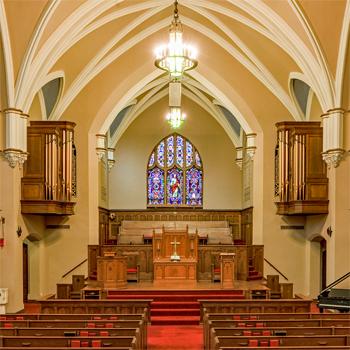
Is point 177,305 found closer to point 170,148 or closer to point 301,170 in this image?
point 301,170

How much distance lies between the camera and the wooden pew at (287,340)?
7.12 m

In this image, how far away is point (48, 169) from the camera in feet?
51.4

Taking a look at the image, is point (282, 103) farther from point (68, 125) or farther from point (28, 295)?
point (28, 295)

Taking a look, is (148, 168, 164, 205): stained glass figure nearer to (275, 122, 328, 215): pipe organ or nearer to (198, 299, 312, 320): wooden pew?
(275, 122, 328, 215): pipe organ

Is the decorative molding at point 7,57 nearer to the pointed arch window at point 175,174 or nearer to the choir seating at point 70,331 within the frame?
the choir seating at point 70,331

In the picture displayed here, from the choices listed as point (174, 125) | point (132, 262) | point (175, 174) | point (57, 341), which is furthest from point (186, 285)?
point (175, 174)

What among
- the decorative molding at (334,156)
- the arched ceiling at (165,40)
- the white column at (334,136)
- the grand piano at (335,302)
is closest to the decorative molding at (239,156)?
the arched ceiling at (165,40)

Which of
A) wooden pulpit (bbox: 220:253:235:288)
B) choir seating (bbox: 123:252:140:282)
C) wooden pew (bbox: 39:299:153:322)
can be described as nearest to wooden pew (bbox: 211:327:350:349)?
wooden pew (bbox: 39:299:153:322)

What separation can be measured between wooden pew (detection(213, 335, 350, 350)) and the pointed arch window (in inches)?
736

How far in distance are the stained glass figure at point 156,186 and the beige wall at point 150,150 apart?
35cm

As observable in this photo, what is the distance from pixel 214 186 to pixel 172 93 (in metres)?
7.33

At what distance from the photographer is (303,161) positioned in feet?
52.5

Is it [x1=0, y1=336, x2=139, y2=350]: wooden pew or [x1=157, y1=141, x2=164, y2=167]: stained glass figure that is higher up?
[x1=157, y1=141, x2=164, y2=167]: stained glass figure

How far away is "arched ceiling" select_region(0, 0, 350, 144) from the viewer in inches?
541
